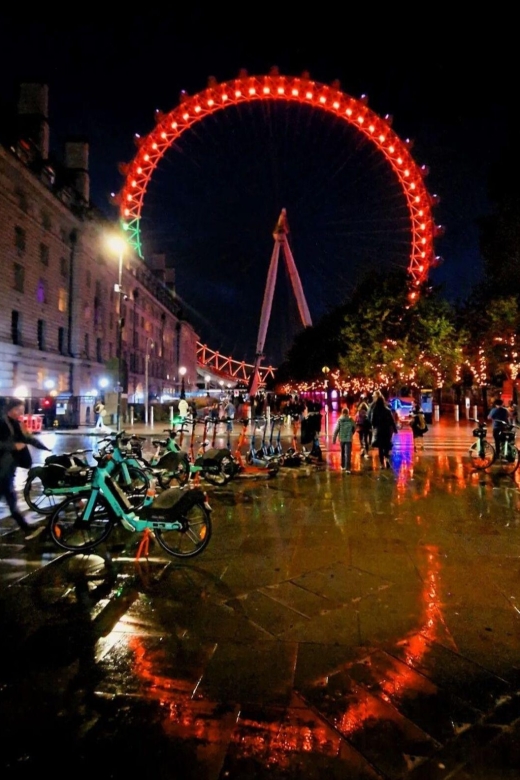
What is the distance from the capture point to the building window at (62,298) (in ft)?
137

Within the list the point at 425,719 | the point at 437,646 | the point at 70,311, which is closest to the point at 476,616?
the point at 437,646

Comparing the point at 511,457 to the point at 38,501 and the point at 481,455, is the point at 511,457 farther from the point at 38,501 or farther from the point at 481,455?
the point at 38,501

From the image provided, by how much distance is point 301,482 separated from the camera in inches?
471

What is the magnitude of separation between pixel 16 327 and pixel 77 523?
32303mm

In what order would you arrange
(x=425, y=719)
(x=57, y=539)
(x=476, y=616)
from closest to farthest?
(x=425, y=719), (x=476, y=616), (x=57, y=539)

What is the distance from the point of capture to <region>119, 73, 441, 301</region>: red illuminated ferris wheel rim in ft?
130

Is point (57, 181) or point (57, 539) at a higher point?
point (57, 181)

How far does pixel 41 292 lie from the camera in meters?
38.6

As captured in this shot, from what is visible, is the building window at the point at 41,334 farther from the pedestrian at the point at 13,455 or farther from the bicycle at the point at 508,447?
the bicycle at the point at 508,447

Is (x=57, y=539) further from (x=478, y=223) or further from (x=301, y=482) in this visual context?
(x=478, y=223)

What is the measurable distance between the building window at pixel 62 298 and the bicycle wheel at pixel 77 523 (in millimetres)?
37966

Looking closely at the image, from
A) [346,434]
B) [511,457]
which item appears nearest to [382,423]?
[346,434]

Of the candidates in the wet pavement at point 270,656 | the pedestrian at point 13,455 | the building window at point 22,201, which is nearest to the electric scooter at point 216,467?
the wet pavement at point 270,656

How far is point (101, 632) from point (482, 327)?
37.1 m
